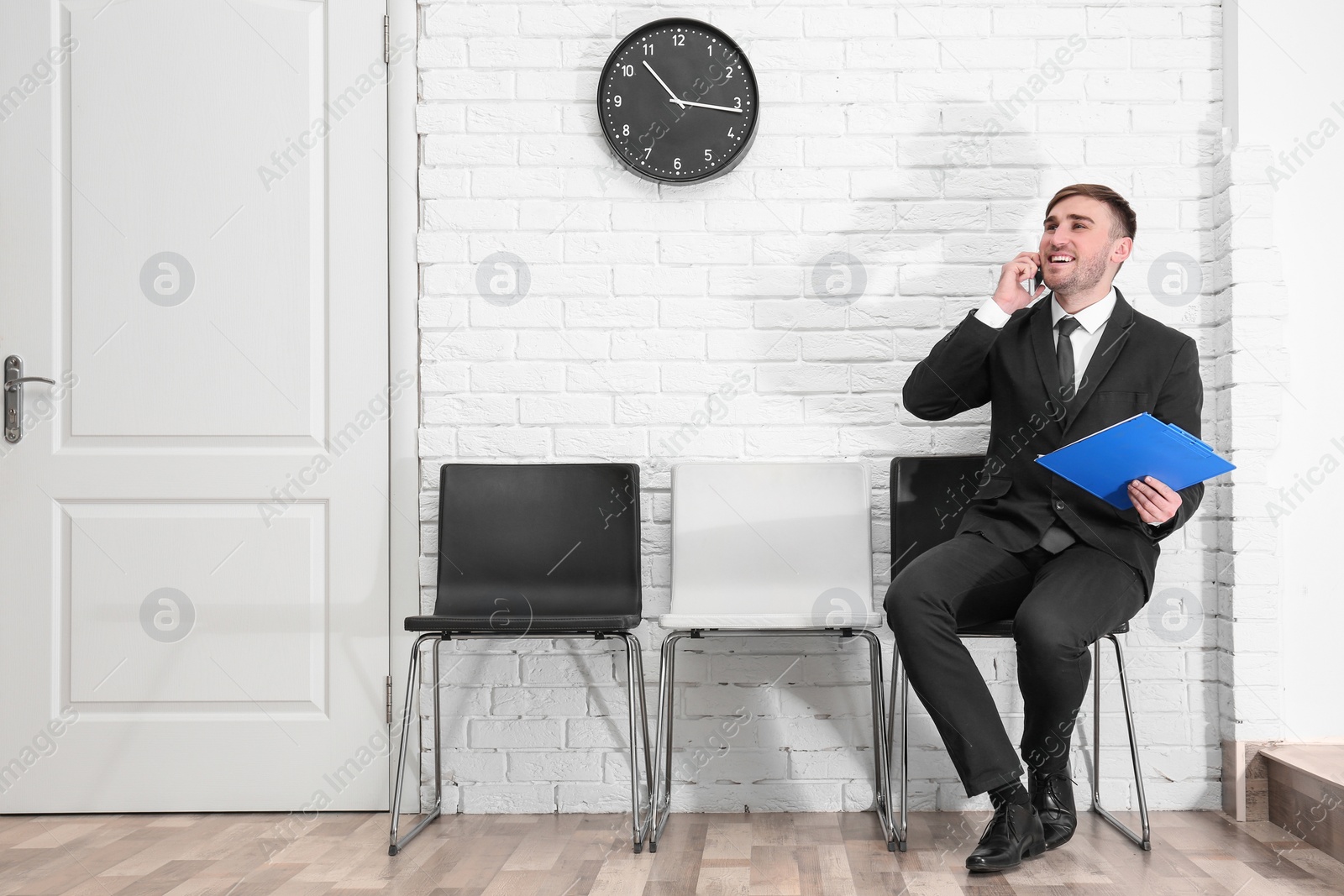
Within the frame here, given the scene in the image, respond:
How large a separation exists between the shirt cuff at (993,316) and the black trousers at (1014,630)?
47cm

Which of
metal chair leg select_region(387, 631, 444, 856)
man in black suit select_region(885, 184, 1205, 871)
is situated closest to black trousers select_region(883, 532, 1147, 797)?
man in black suit select_region(885, 184, 1205, 871)

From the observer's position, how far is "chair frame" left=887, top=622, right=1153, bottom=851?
2.02 metres

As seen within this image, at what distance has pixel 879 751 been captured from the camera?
227 cm

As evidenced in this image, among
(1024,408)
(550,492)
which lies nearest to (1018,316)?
(1024,408)

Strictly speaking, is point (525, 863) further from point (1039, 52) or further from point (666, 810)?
point (1039, 52)

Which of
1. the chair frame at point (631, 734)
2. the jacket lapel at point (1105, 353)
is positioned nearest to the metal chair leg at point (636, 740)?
the chair frame at point (631, 734)

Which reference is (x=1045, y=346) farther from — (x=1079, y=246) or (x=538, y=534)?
(x=538, y=534)

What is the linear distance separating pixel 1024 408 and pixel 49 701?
8.11ft

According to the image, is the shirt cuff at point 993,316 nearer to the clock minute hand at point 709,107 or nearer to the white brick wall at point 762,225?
the white brick wall at point 762,225

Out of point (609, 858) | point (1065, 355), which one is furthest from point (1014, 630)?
point (609, 858)

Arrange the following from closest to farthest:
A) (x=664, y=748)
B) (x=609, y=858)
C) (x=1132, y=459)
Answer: (x=1132, y=459)
(x=609, y=858)
(x=664, y=748)

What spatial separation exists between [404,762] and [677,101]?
5.86 feet

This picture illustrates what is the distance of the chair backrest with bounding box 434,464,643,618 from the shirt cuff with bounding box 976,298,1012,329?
34.3 inches

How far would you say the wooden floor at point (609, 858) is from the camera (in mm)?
1817
